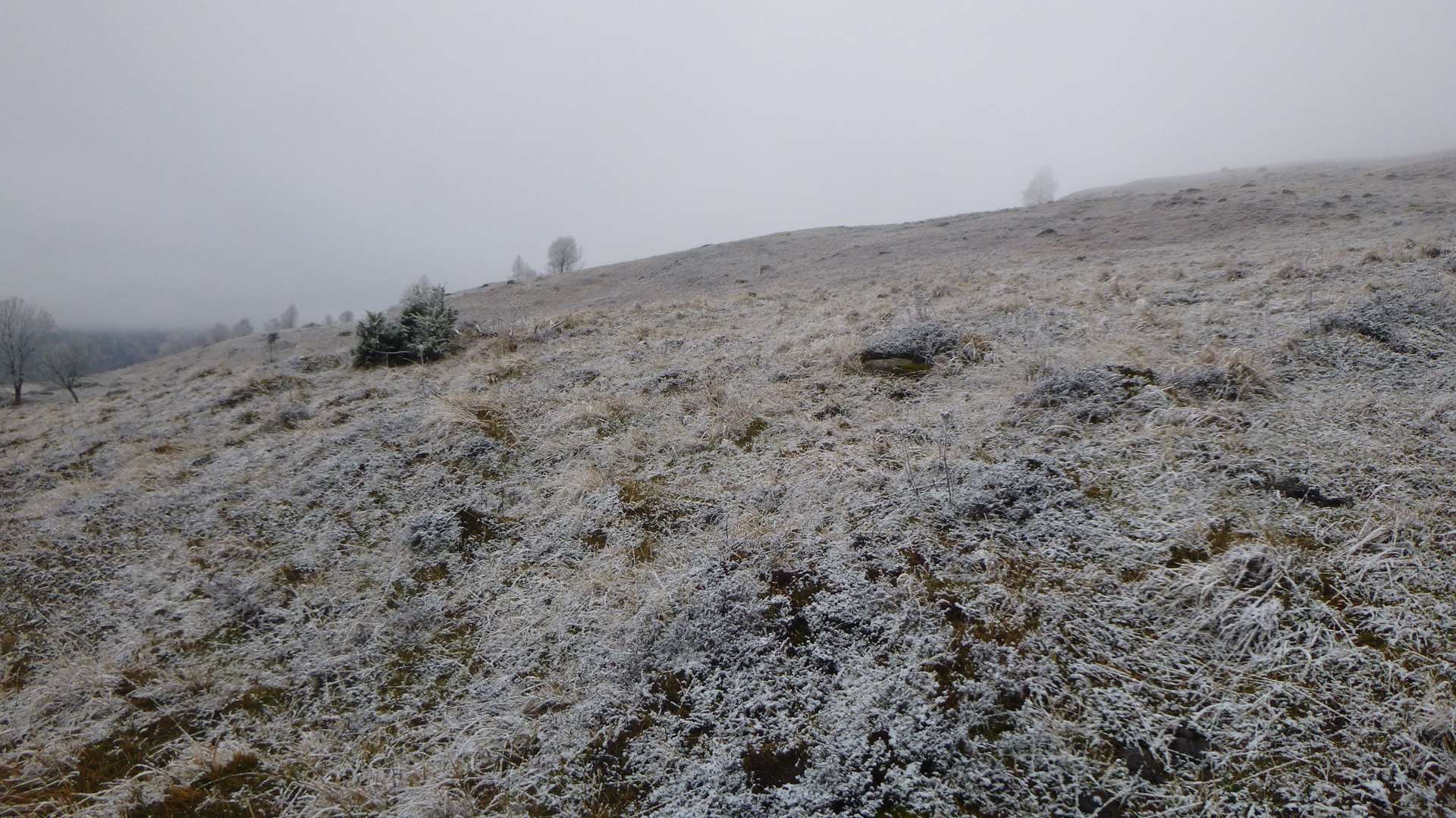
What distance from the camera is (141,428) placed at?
1252 cm

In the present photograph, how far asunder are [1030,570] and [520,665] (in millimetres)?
4148

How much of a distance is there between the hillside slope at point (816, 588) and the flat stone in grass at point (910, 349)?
0.14 m

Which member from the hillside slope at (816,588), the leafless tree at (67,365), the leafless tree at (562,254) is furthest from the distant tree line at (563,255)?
the hillside slope at (816,588)

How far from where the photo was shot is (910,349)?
9219 millimetres

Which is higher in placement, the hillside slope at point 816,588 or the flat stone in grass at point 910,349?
the flat stone in grass at point 910,349

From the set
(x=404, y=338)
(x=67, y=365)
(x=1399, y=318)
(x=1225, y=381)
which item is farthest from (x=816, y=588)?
(x=67, y=365)

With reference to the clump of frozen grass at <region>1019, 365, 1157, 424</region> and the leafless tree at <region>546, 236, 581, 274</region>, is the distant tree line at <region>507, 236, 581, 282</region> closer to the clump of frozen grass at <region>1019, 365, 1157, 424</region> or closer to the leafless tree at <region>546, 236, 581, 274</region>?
the leafless tree at <region>546, 236, 581, 274</region>

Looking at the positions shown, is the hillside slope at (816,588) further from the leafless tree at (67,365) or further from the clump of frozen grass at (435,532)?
the leafless tree at (67,365)

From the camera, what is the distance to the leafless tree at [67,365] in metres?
46.2

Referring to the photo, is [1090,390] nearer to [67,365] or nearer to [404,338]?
[404,338]

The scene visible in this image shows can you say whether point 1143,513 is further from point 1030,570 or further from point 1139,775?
point 1139,775

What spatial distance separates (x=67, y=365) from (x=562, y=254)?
48932 millimetres

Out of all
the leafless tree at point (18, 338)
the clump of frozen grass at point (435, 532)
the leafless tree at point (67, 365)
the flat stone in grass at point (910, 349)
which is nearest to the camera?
the clump of frozen grass at point (435, 532)

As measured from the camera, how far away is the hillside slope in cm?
342
